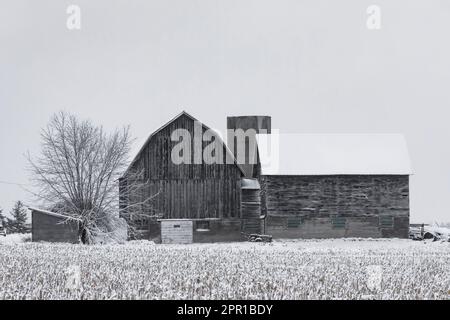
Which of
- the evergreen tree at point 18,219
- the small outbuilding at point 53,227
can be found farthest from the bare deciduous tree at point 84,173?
the evergreen tree at point 18,219

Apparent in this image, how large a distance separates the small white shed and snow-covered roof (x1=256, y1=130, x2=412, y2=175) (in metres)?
5.58

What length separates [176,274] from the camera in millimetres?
17234

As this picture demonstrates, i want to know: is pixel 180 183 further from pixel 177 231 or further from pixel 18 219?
pixel 18 219

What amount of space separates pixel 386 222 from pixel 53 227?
17.6 metres

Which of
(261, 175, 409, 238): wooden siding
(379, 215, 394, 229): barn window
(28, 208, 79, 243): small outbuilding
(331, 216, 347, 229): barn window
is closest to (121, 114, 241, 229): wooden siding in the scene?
(261, 175, 409, 238): wooden siding

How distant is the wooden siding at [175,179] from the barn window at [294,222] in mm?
4768

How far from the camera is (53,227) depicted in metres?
38.9

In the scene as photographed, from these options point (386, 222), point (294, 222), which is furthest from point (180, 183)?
point (386, 222)

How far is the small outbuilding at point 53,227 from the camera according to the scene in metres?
38.5

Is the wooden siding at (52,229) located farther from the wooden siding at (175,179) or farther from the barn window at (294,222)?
the barn window at (294,222)

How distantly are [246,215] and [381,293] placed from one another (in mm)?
28680
